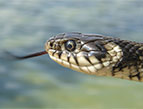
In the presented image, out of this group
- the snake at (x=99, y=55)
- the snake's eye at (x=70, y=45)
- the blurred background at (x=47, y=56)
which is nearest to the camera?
the snake at (x=99, y=55)

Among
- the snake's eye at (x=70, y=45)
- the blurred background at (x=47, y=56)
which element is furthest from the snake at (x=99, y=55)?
the blurred background at (x=47, y=56)

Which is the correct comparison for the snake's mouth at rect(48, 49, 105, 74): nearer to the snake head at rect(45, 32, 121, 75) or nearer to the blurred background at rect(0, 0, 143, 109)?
the snake head at rect(45, 32, 121, 75)

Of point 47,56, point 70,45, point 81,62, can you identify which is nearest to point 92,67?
point 81,62

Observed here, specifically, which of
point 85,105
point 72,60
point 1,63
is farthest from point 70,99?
point 1,63

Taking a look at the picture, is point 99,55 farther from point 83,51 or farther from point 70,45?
point 70,45

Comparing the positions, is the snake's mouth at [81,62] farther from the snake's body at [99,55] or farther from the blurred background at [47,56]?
the blurred background at [47,56]
